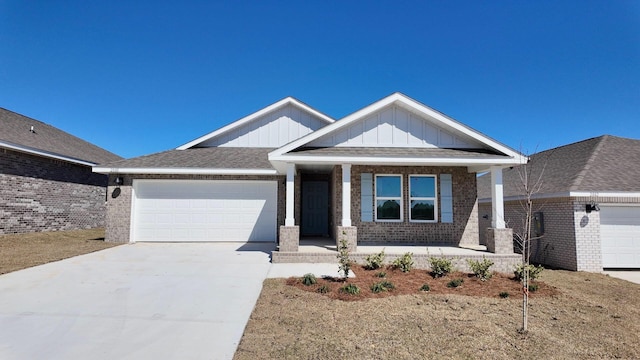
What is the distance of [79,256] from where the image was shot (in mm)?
9578

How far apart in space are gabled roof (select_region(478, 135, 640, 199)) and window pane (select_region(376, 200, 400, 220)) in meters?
4.43

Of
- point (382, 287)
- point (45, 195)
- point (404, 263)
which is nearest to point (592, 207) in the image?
point (404, 263)

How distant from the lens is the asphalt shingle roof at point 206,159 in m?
12.8

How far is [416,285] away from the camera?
23.0 ft

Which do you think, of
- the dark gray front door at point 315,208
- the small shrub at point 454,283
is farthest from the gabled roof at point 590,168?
the dark gray front door at point 315,208

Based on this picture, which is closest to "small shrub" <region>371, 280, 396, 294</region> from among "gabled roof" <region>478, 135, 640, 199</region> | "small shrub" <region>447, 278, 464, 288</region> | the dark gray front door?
"small shrub" <region>447, 278, 464, 288</region>

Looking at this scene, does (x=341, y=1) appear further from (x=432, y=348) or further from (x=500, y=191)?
(x=432, y=348)

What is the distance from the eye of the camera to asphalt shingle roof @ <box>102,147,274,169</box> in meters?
12.8

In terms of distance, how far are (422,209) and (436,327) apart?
7.02 m

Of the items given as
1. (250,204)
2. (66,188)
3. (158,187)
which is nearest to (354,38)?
(250,204)

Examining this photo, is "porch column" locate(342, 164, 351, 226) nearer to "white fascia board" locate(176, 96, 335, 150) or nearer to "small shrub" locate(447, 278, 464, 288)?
"small shrub" locate(447, 278, 464, 288)

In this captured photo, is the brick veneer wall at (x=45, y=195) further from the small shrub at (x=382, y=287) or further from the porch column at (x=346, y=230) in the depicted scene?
the small shrub at (x=382, y=287)

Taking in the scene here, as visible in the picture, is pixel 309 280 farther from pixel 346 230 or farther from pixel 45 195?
pixel 45 195

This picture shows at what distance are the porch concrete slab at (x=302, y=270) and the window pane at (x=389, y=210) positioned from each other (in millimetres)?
3214
